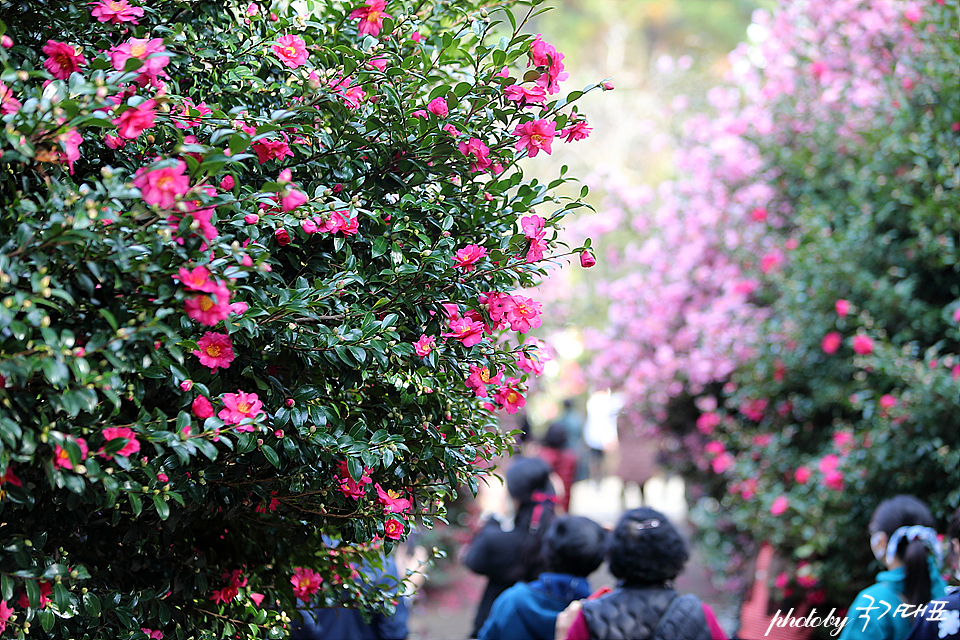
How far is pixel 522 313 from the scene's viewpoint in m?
1.88

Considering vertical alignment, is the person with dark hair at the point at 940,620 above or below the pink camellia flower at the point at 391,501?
below

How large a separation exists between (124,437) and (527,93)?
112cm

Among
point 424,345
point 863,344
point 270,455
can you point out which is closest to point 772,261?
point 863,344

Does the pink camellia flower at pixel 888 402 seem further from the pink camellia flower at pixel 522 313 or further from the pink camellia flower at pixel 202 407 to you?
the pink camellia flower at pixel 202 407

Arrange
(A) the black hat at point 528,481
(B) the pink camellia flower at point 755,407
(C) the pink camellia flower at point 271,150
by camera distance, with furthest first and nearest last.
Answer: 1. (B) the pink camellia flower at point 755,407
2. (A) the black hat at point 528,481
3. (C) the pink camellia flower at point 271,150

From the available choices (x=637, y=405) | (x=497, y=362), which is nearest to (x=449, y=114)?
(x=497, y=362)

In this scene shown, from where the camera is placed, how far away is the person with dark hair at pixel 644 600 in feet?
9.04

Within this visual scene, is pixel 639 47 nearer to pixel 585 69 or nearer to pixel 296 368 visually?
pixel 585 69

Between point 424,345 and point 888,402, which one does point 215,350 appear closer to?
point 424,345

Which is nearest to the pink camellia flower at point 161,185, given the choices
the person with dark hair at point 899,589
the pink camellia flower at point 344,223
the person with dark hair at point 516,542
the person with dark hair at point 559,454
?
the pink camellia flower at point 344,223

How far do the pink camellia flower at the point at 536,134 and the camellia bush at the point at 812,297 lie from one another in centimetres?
300

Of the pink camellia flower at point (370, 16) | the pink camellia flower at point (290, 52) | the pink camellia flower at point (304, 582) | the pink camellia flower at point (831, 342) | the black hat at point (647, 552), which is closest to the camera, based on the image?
the pink camellia flower at point (290, 52)

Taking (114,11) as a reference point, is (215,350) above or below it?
below

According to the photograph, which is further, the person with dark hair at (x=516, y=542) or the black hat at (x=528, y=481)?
the black hat at (x=528, y=481)
